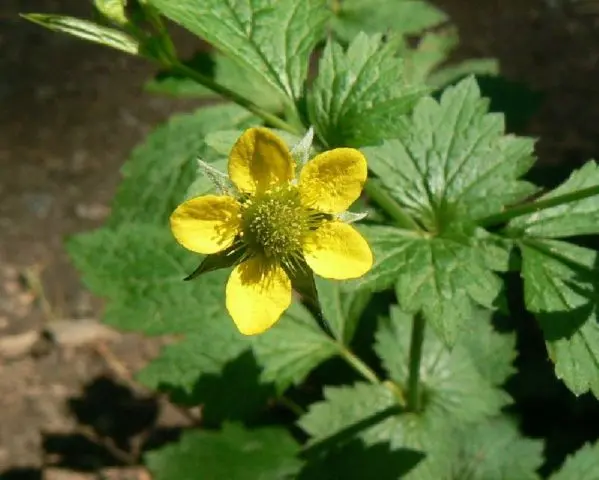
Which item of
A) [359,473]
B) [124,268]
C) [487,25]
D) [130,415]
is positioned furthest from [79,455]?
[487,25]

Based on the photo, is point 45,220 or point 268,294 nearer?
point 268,294

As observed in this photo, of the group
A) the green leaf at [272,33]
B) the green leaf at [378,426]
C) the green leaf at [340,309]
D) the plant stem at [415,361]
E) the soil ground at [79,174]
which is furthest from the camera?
the soil ground at [79,174]

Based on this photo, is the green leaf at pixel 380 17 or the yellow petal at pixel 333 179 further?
the green leaf at pixel 380 17

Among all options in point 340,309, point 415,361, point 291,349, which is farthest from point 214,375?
Answer: point 415,361

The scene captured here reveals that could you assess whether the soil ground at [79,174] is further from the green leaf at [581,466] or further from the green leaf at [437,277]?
the green leaf at [437,277]

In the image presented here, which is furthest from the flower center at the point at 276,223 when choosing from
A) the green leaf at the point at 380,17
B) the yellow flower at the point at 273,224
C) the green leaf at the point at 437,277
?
the green leaf at the point at 380,17

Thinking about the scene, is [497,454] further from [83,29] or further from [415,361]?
[83,29]

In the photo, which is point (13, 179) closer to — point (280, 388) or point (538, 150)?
point (280, 388)
